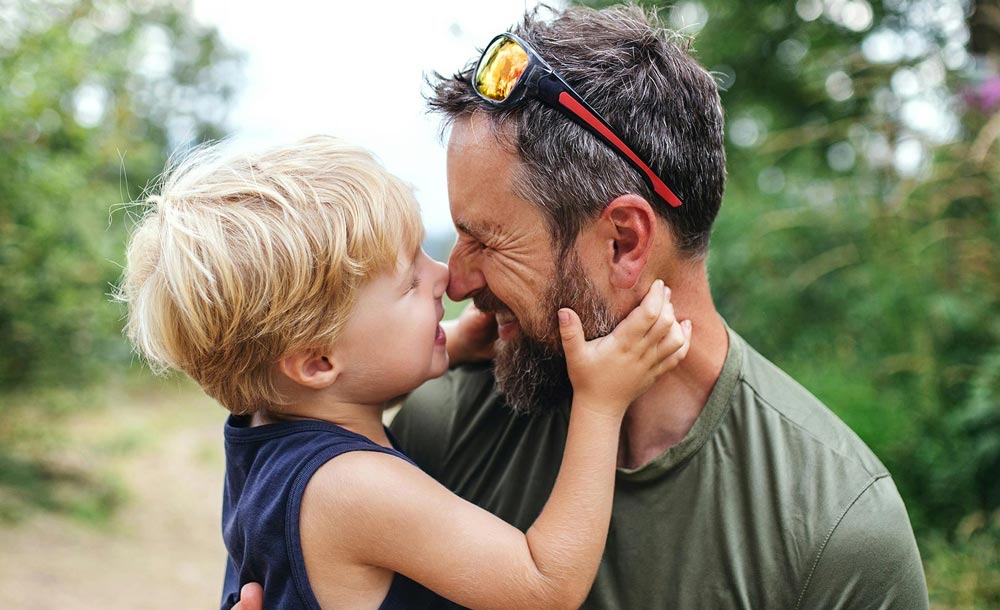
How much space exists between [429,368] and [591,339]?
39cm

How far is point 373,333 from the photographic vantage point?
80.1 inches

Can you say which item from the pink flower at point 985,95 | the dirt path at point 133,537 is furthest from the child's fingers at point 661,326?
the dirt path at point 133,537

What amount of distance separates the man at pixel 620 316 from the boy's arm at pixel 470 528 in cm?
19

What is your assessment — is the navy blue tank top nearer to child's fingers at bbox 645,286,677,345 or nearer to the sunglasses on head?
child's fingers at bbox 645,286,677,345

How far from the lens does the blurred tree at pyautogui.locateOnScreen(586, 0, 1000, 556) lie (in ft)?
14.1

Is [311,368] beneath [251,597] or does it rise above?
above

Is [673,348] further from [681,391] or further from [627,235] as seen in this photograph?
[627,235]

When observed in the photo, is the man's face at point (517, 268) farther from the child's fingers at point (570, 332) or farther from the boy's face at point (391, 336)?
the boy's face at point (391, 336)

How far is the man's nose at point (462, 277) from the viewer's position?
2.23m

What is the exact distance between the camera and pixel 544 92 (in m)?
2.01

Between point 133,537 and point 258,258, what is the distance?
665cm

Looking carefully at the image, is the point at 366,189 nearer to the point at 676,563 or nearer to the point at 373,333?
the point at 373,333

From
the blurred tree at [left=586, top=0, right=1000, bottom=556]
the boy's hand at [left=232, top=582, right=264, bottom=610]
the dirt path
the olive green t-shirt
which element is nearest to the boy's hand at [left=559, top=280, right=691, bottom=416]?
the olive green t-shirt

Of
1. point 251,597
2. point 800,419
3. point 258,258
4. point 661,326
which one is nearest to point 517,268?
point 661,326
